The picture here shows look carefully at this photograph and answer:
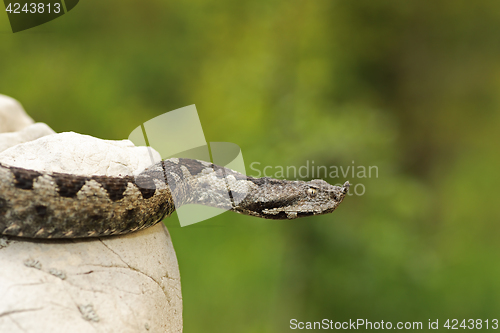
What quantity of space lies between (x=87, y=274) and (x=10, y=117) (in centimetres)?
364

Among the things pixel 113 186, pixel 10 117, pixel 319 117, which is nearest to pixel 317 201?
pixel 113 186

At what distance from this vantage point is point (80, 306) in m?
1.86

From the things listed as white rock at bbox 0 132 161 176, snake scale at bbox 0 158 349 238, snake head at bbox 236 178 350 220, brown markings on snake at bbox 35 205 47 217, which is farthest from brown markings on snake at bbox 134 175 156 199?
snake head at bbox 236 178 350 220

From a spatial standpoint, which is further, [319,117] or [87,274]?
[319,117]

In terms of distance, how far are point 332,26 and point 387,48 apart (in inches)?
34.3

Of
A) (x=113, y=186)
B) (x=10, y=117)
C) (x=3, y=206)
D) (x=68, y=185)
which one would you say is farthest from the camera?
(x=10, y=117)

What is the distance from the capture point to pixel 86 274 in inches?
78.3

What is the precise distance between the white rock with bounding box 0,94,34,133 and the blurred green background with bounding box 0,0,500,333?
0.68 m

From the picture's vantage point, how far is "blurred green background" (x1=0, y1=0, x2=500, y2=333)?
447 centimetres

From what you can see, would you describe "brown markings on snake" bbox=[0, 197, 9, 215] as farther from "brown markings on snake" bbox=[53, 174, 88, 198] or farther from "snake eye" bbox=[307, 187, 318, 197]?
"snake eye" bbox=[307, 187, 318, 197]

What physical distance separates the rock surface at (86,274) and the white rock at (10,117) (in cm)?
259

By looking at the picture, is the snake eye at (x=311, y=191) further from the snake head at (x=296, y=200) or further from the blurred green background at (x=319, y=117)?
the blurred green background at (x=319, y=117)

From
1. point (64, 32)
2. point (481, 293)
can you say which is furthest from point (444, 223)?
point (64, 32)

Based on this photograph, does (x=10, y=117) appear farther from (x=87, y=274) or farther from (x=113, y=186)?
(x=87, y=274)
